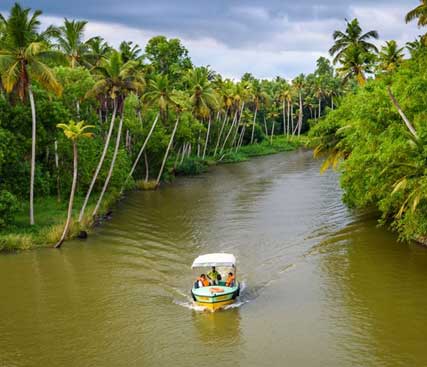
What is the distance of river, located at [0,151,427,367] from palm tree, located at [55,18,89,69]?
1727 centimetres

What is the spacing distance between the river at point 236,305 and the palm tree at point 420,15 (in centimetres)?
1278

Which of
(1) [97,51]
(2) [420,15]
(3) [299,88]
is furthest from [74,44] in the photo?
A: (3) [299,88]

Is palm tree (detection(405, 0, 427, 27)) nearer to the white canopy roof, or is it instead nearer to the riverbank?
the riverbank

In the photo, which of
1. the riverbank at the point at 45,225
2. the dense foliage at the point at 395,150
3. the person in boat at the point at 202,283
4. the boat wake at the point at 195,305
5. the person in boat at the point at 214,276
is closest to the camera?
the boat wake at the point at 195,305

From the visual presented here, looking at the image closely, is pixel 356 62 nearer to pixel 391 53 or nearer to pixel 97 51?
pixel 391 53

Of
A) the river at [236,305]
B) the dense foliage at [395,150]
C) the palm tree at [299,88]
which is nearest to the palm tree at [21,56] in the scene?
the river at [236,305]

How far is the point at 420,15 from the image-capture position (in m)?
32.2

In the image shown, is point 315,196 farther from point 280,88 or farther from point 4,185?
point 280,88

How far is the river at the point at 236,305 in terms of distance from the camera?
1877 cm

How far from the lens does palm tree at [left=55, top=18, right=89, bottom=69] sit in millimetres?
48562

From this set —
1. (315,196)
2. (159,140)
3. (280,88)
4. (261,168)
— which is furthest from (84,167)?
(280,88)

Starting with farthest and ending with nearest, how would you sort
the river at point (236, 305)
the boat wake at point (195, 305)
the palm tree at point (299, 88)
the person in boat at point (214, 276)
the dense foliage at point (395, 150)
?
the palm tree at point (299, 88) → the dense foliage at point (395, 150) → the person in boat at point (214, 276) → the boat wake at point (195, 305) → the river at point (236, 305)

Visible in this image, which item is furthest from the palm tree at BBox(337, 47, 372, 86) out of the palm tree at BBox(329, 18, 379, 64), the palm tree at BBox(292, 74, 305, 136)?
the palm tree at BBox(292, 74, 305, 136)

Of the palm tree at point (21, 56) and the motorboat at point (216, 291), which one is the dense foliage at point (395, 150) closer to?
the motorboat at point (216, 291)
